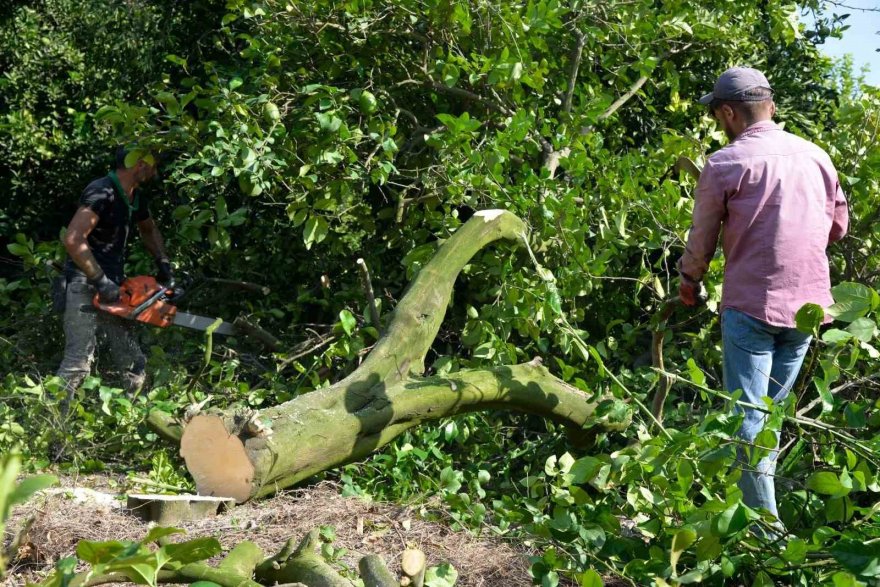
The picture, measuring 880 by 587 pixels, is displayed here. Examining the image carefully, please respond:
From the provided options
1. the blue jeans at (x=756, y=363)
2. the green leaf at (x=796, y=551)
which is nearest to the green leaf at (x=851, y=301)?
the green leaf at (x=796, y=551)

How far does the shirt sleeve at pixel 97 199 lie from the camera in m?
5.68

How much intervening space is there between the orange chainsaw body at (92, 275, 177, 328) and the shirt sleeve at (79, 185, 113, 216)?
47 centimetres

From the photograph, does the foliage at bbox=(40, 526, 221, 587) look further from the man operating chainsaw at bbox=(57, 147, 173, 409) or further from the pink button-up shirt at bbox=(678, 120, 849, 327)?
the man operating chainsaw at bbox=(57, 147, 173, 409)

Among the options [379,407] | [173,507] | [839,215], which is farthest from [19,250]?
[839,215]

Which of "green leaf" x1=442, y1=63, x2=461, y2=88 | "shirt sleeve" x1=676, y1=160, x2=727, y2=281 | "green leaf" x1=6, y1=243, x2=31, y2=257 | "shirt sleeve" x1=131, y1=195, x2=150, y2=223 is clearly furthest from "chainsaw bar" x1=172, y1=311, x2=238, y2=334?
"shirt sleeve" x1=676, y1=160, x2=727, y2=281

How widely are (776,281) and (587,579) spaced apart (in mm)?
1584

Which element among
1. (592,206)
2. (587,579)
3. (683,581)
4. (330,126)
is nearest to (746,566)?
(683,581)

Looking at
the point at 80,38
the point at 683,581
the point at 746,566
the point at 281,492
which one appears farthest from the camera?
the point at 80,38

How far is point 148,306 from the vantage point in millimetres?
5852

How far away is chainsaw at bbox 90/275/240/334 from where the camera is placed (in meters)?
5.75

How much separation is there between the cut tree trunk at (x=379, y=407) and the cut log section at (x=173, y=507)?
7 centimetres

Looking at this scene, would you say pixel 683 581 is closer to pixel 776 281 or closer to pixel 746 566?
pixel 746 566

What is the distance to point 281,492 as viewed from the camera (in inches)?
155

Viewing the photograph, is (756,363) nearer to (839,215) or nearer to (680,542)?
(839,215)
